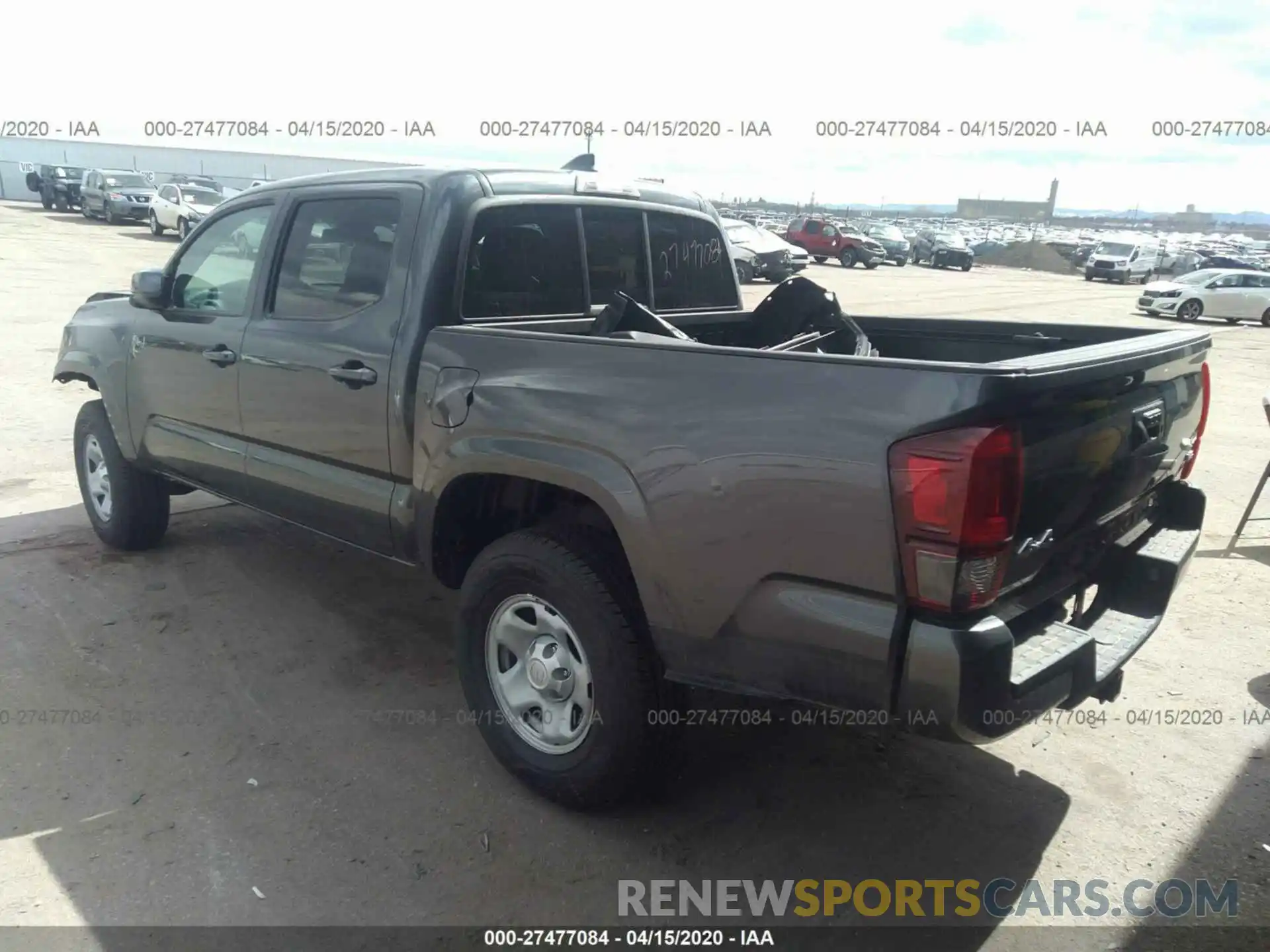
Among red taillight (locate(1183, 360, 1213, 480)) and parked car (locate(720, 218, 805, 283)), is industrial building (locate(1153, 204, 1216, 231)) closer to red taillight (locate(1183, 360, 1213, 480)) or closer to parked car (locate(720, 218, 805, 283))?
parked car (locate(720, 218, 805, 283))

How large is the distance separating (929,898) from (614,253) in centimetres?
274

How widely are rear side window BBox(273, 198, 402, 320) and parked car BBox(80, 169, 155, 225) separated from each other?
31.3 metres

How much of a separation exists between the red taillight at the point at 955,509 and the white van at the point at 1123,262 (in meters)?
39.4

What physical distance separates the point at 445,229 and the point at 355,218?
1.86ft

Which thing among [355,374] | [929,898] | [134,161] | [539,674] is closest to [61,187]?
[134,161]

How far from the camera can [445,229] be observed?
3.38 meters

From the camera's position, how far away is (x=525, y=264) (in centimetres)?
368

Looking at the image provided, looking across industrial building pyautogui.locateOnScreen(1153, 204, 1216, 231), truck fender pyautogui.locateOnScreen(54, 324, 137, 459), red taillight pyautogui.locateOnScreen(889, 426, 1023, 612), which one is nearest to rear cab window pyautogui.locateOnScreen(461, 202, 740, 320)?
red taillight pyautogui.locateOnScreen(889, 426, 1023, 612)

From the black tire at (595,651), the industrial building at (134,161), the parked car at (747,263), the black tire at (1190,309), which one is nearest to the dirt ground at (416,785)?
A: the black tire at (595,651)

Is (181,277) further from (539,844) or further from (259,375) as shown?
(539,844)

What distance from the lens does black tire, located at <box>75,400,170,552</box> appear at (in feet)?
16.6

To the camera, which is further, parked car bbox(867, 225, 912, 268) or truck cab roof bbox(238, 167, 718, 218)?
parked car bbox(867, 225, 912, 268)

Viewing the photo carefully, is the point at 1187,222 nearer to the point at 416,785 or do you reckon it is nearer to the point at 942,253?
the point at 942,253

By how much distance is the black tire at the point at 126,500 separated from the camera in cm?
505
